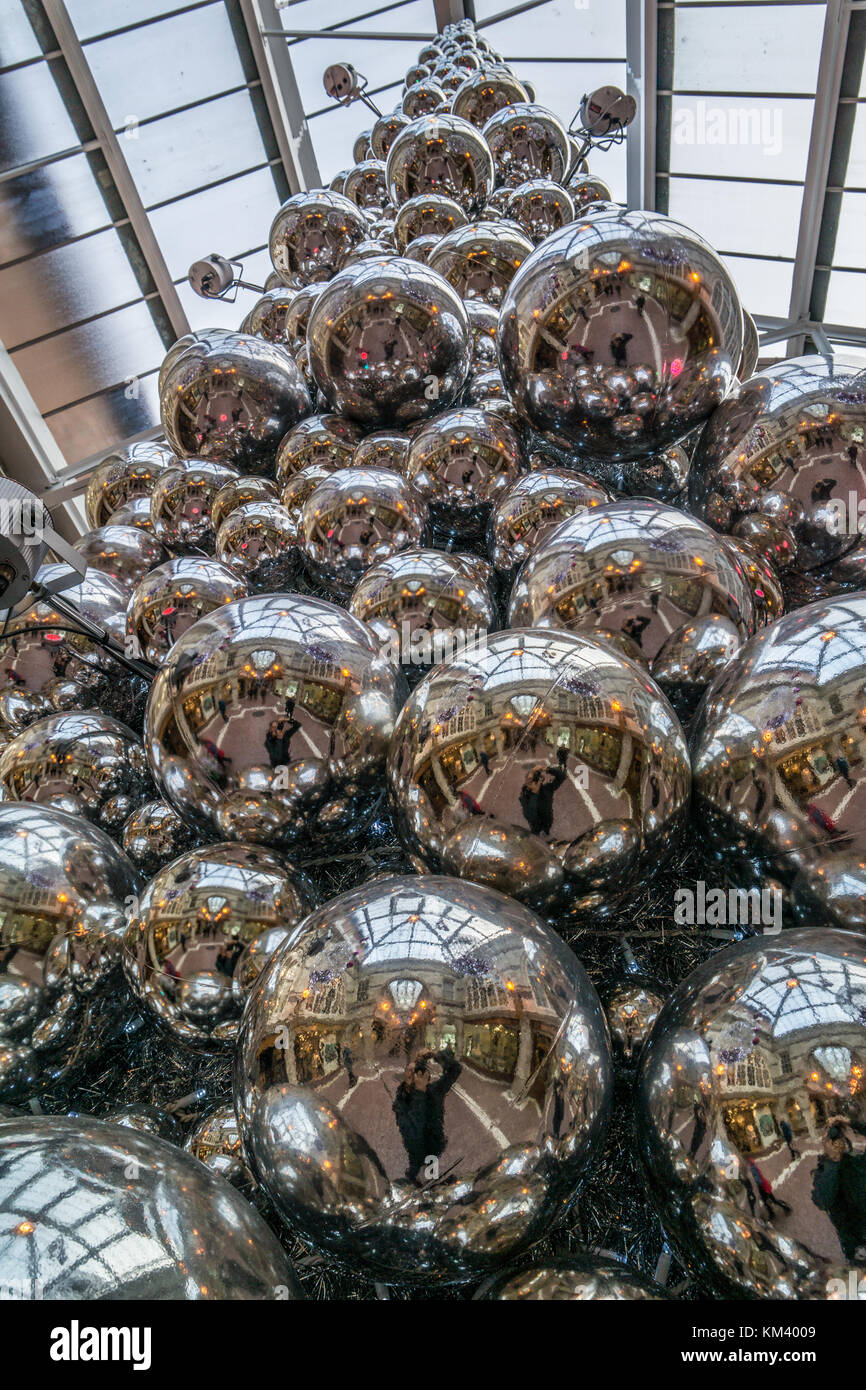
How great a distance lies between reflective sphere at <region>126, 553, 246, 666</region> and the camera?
178 cm

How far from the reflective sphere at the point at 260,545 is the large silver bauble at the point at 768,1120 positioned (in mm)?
1451

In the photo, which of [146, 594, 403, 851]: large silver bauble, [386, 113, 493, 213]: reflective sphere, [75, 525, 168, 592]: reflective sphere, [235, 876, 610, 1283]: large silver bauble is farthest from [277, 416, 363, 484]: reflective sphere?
[235, 876, 610, 1283]: large silver bauble

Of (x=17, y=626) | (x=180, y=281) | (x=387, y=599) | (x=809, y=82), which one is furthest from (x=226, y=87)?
(x=387, y=599)

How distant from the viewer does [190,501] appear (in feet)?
7.79

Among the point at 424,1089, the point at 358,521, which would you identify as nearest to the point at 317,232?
the point at 358,521

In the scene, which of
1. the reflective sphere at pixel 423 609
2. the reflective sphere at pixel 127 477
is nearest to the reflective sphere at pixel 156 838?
the reflective sphere at pixel 423 609

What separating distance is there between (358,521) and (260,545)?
1.33ft

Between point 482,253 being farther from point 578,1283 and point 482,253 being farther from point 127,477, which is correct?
point 578,1283

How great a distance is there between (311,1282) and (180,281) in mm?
10444

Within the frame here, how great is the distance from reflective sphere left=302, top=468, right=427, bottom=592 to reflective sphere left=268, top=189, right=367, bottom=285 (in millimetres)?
2049

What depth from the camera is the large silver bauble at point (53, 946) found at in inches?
44.2

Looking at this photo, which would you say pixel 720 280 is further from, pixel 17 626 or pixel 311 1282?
pixel 17 626

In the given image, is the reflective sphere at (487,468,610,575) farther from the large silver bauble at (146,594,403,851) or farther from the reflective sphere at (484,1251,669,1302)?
the reflective sphere at (484,1251,669,1302)

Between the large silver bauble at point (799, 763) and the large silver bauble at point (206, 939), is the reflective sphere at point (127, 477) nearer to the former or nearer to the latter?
the large silver bauble at point (206, 939)
